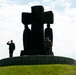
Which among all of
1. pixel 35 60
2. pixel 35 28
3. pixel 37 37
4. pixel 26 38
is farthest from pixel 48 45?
pixel 26 38

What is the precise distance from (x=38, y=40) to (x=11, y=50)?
10.7ft

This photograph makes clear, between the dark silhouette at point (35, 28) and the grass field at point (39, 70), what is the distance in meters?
4.78

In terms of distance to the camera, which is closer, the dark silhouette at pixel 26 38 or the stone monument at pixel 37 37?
the stone monument at pixel 37 37

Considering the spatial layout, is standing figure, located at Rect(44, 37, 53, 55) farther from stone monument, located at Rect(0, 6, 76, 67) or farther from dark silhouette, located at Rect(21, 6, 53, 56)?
dark silhouette, located at Rect(21, 6, 53, 56)

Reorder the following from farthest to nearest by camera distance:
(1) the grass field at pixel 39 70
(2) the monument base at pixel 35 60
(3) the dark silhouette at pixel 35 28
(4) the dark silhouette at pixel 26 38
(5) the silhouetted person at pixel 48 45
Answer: (4) the dark silhouette at pixel 26 38, (3) the dark silhouette at pixel 35 28, (5) the silhouetted person at pixel 48 45, (2) the monument base at pixel 35 60, (1) the grass field at pixel 39 70

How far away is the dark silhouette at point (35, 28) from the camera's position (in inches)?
1371

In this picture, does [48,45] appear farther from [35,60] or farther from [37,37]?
[35,60]

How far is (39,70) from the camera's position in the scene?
28.7 m

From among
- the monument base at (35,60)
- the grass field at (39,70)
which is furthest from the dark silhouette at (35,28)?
the grass field at (39,70)

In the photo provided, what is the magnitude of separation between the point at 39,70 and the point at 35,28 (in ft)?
24.8

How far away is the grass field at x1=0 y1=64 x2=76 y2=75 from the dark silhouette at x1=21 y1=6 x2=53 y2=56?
478cm

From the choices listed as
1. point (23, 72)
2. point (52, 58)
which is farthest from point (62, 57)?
point (23, 72)

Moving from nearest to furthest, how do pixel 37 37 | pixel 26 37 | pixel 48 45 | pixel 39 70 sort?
1. pixel 39 70
2. pixel 48 45
3. pixel 37 37
4. pixel 26 37

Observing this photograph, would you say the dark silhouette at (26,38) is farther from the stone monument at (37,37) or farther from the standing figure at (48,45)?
the standing figure at (48,45)
